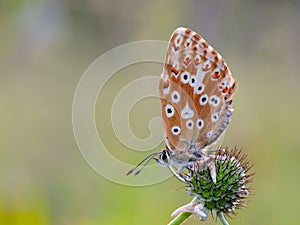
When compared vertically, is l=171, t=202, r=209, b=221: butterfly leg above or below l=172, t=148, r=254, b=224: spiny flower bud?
below

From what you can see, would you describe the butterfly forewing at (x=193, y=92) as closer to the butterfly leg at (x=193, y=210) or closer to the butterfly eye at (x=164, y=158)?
the butterfly eye at (x=164, y=158)

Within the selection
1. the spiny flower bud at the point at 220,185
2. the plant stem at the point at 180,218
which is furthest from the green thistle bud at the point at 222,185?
the plant stem at the point at 180,218

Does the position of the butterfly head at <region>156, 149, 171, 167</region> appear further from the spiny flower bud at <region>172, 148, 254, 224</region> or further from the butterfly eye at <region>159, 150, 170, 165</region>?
the spiny flower bud at <region>172, 148, 254, 224</region>

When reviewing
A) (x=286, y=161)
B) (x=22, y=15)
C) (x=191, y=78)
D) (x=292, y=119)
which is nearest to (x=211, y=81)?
(x=191, y=78)

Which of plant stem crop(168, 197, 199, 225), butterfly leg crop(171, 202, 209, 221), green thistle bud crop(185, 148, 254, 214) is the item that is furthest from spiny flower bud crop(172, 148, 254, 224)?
plant stem crop(168, 197, 199, 225)

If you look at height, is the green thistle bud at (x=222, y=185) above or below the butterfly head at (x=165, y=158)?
below

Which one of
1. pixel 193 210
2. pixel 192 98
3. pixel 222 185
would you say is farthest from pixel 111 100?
pixel 193 210

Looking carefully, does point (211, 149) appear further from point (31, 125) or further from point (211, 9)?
point (211, 9)

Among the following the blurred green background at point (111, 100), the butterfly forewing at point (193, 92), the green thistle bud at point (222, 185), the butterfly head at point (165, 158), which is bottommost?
the green thistle bud at point (222, 185)
